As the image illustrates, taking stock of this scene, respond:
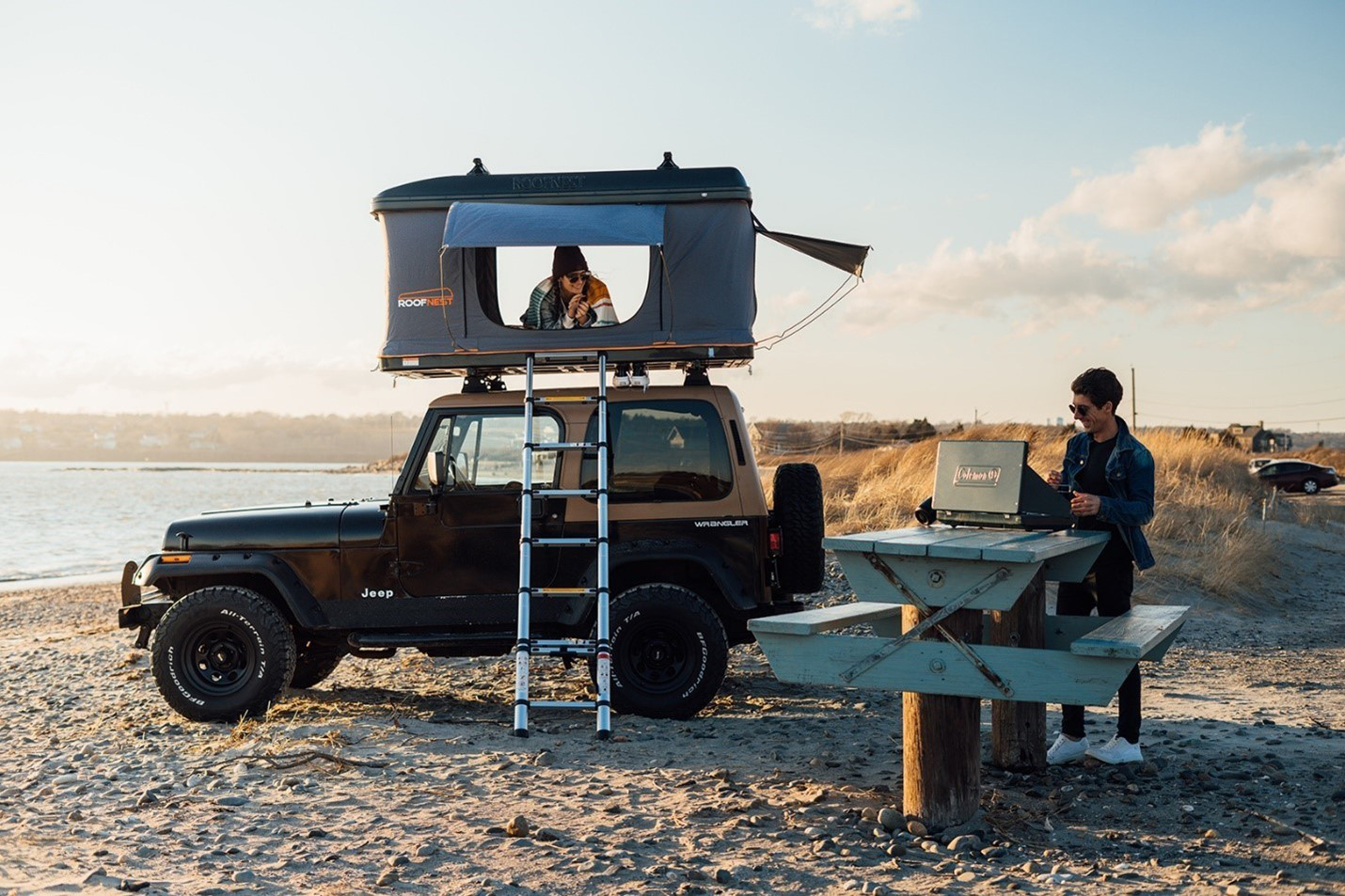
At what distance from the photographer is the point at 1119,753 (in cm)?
646

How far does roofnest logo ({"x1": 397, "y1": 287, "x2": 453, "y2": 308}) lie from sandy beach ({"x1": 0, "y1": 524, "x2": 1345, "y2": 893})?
2742mm

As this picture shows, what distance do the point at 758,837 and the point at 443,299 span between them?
4.49 m

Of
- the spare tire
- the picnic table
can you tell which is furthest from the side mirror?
the picnic table

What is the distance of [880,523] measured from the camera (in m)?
16.0

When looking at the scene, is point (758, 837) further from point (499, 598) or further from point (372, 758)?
point (499, 598)

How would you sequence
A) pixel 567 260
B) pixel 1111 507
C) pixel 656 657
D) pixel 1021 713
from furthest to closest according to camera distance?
pixel 567 260 < pixel 656 657 < pixel 1021 713 < pixel 1111 507

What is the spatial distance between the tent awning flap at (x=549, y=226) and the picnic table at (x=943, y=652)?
3218mm

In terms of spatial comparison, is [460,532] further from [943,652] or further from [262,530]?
[943,652]

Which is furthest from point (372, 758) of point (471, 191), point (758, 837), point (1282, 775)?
point (1282, 775)

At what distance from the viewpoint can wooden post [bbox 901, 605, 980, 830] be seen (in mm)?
5516

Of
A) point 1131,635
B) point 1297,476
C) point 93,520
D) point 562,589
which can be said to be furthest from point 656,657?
point 93,520

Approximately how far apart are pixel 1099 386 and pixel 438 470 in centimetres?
418

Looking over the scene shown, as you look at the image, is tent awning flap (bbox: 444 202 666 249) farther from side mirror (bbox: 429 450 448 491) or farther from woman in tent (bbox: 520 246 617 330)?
side mirror (bbox: 429 450 448 491)

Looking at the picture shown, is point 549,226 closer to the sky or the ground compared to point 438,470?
closer to the sky
